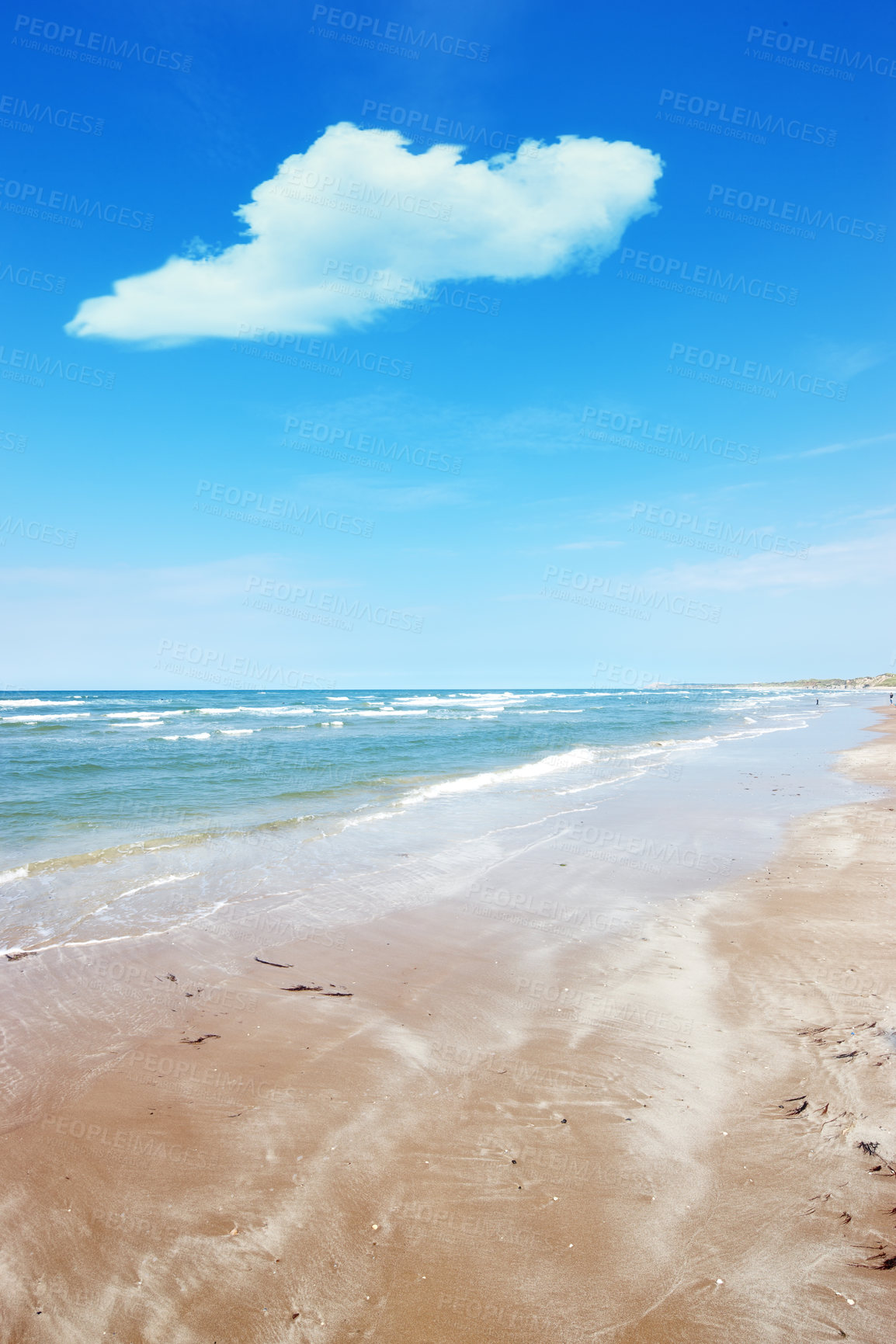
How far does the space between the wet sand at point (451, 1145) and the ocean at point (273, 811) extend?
2.23 m

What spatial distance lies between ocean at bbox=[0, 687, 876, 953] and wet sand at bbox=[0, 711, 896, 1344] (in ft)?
7.30

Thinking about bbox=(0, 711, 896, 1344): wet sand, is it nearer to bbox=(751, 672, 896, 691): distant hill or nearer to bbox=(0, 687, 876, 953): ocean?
bbox=(0, 687, 876, 953): ocean

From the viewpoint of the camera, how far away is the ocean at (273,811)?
9539mm

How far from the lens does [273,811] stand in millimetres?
15844

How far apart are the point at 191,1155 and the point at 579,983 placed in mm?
3947

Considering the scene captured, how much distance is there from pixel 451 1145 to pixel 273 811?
40.5 ft

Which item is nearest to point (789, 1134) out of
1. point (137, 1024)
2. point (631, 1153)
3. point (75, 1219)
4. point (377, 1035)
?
point (631, 1153)

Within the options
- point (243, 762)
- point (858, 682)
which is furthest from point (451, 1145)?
point (858, 682)

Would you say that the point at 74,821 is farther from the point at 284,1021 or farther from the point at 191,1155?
the point at 191,1155

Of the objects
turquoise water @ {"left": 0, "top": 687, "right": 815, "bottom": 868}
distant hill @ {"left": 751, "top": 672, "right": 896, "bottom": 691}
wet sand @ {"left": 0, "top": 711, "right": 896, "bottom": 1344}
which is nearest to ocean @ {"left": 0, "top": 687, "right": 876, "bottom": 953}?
turquoise water @ {"left": 0, "top": 687, "right": 815, "bottom": 868}

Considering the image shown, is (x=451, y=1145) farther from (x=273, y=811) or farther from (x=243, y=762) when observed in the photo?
(x=243, y=762)

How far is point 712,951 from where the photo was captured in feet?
24.8

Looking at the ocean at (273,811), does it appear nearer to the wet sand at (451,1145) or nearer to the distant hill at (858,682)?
the wet sand at (451,1145)

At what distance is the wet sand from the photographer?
3166 mm
